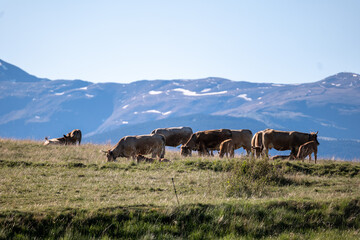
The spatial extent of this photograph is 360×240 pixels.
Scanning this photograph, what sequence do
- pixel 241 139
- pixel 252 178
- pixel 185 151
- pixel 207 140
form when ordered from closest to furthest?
pixel 252 178
pixel 185 151
pixel 207 140
pixel 241 139

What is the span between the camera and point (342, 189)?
1930 cm

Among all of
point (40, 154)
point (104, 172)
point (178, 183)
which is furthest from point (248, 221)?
point (40, 154)

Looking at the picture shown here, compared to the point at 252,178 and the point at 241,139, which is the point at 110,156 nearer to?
the point at 252,178

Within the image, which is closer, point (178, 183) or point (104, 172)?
point (178, 183)

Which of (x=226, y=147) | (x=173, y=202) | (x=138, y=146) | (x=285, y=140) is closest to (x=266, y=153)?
(x=226, y=147)

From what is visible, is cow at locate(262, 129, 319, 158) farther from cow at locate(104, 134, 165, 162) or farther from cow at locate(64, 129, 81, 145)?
cow at locate(64, 129, 81, 145)

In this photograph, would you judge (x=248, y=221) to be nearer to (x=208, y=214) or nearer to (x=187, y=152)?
(x=208, y=214)

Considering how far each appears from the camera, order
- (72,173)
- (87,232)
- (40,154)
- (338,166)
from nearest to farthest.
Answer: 1. (87,232)
2. (72,173)
3. (338,166)
4. (40,154)

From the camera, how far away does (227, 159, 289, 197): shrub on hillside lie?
59.8 feet

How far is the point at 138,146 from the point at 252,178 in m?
10.00

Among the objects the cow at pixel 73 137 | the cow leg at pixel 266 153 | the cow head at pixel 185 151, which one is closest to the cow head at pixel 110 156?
the cow head at pixel 185 151

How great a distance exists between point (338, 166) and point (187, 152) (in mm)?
10524

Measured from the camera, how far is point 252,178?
1930cm

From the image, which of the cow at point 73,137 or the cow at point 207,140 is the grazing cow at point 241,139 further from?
the cow at point 73,137
